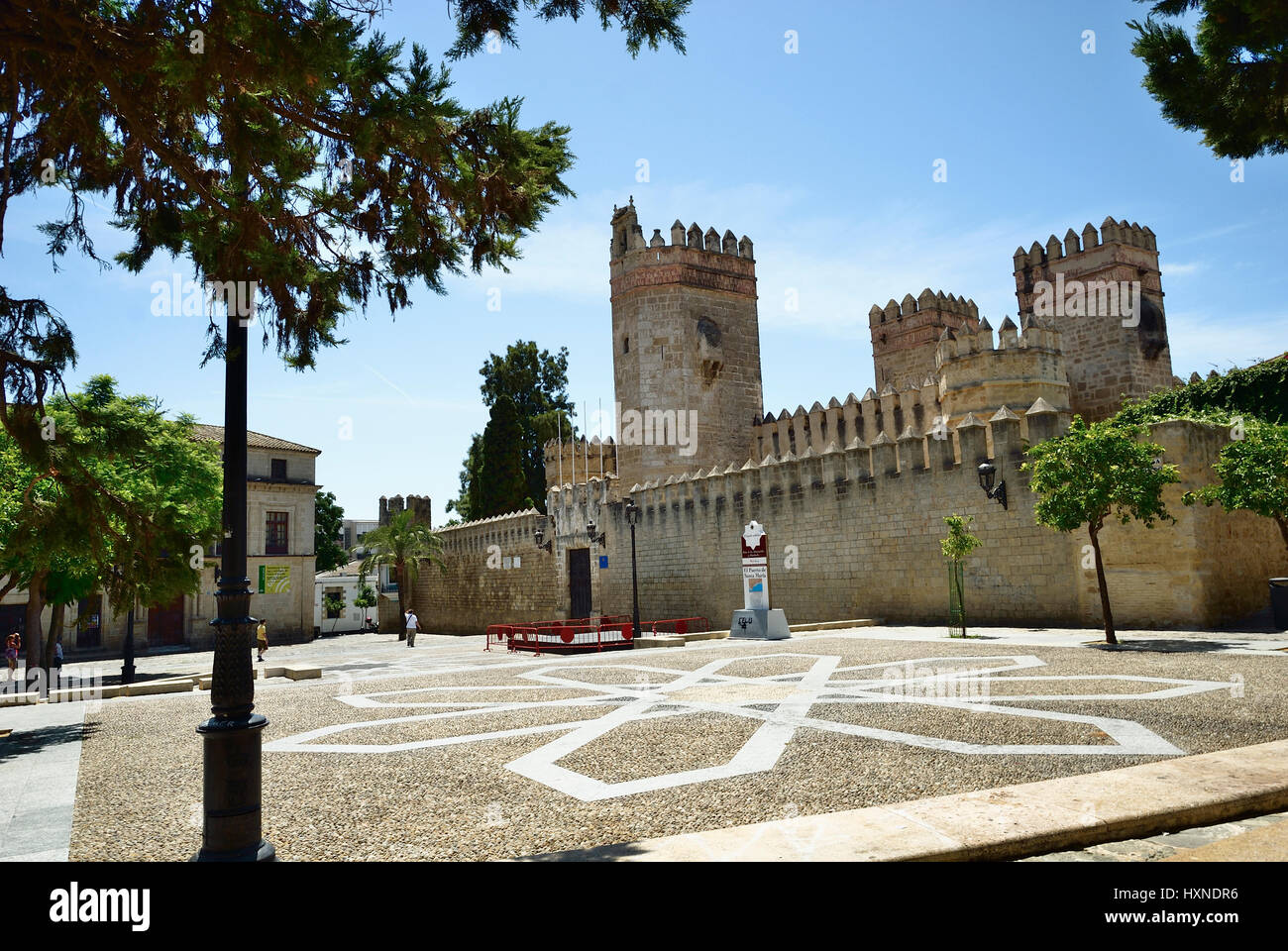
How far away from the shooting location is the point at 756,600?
56.2 ft

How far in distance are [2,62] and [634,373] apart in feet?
88.5

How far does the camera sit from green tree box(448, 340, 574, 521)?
45438mm

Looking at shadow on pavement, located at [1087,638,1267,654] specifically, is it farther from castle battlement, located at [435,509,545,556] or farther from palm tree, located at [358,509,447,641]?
palm tree, located at [358,509,447,641]

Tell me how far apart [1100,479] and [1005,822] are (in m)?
9.50

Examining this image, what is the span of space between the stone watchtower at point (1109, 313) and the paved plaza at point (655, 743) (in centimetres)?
1783

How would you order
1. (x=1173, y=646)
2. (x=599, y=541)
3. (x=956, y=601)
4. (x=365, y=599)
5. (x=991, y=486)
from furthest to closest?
1. (x=365, y=599)
2. (x=599, y=541)
3. (x=991, y=486)
4. (x=956, y=601)
5. (x=1173, y=646)

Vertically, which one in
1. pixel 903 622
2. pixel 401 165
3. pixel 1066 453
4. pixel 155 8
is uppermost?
pixel 155 8

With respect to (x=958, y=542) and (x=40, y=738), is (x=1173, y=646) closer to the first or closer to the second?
(x=958, y=542)

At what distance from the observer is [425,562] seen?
44.0 meters

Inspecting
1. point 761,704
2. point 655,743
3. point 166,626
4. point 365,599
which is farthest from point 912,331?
point 365,599
